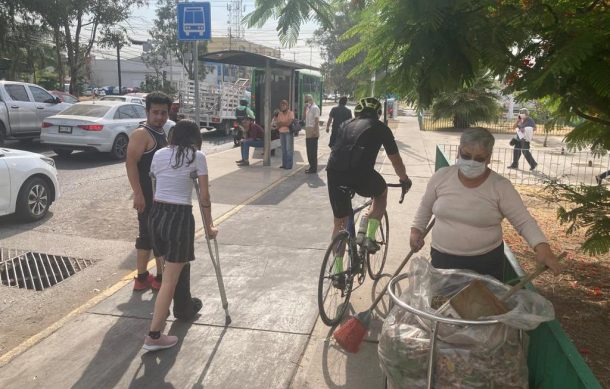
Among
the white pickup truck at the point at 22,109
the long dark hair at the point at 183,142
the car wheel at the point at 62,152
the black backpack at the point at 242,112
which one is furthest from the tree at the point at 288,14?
the white pickup truck at the point at 22,109

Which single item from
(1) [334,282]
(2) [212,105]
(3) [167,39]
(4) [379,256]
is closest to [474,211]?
(1) [334,282]

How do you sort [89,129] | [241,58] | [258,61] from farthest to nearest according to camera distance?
1. [89,129]
2. [258,61]
3. [241,58]

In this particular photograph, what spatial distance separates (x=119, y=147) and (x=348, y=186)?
389 inches

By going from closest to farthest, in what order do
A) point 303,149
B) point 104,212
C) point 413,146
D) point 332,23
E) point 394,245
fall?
1. point 332,23
2. point 394,245
3. point 104,212
4. point 303,149
5. point 413,146

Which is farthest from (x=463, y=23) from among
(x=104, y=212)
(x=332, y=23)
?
(x=104, y=212)

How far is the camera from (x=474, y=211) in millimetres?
3180

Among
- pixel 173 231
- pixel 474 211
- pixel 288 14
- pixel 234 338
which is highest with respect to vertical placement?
pixel 288 14

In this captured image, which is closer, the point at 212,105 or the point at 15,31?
the point at 212,105

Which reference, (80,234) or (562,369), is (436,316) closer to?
(562,369)

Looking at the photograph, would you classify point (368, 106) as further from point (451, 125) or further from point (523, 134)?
point (451, 125)

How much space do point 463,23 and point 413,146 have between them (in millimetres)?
15956

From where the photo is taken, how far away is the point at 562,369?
7.84ft

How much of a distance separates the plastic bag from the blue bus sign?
6.23 m

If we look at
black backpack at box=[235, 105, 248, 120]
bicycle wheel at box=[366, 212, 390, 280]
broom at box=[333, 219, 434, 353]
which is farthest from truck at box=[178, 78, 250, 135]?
broom at box=[333, 219, 434, 353]
